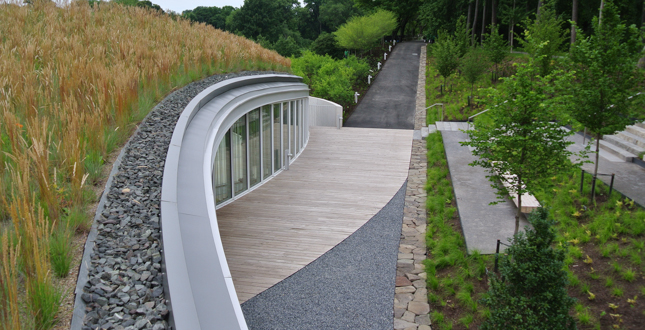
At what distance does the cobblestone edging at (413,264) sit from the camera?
21.8ft

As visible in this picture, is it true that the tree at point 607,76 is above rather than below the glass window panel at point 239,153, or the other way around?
above

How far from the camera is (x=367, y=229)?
32.1 feet

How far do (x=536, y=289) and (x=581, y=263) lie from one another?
108 inches

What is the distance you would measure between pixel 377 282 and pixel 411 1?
5171cm

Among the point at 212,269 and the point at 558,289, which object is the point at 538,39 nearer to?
the point at 558,289

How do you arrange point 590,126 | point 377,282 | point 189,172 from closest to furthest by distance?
1. point 189,172
2. point 377,282
3. point 590,126

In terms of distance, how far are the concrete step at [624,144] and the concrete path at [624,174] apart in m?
0.46

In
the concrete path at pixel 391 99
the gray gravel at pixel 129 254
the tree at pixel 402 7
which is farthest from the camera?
the tree at pixel 402 7

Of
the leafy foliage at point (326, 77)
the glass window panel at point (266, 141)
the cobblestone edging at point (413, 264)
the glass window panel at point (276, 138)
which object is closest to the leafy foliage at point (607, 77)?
the cobblestone edging at point (413, 264)

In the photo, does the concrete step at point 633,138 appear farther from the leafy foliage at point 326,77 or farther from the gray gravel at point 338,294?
the leafy foliage at point 326,77

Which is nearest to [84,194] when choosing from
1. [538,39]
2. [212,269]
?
[212,269]

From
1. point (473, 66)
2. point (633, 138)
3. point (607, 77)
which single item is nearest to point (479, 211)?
point (607, 77)

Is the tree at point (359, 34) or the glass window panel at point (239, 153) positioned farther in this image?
the tree at point (359, 34)

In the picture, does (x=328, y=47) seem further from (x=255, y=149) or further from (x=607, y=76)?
(x=607, y=76)
